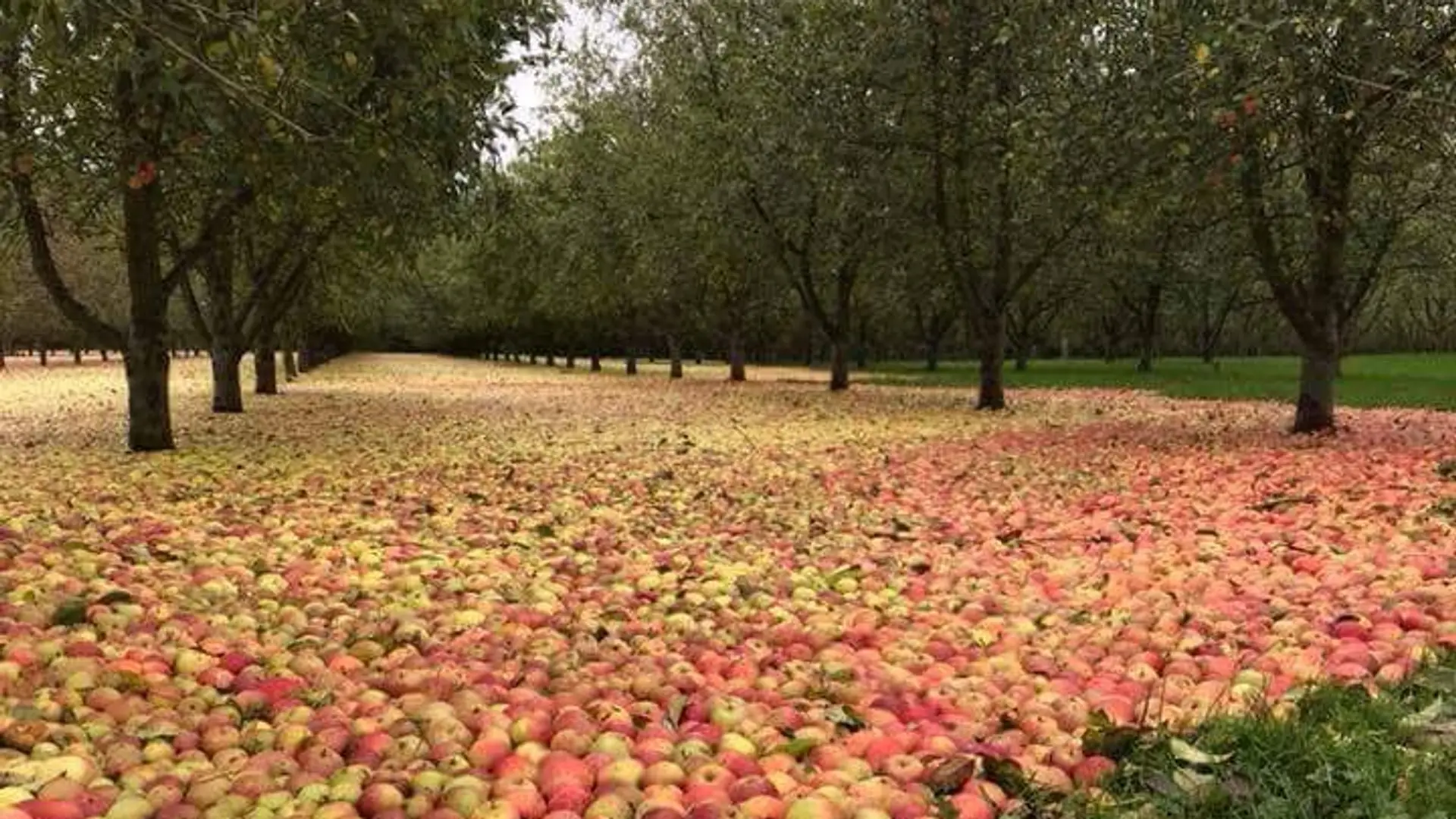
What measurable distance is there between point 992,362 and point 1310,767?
1890 centimetres

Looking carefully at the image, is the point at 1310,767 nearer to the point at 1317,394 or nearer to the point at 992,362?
the point at 1317,394

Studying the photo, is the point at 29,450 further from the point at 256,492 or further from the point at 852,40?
the point at 852,40

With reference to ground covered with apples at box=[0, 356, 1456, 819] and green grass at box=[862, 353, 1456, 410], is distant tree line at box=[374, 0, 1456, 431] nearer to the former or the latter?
green grass at box=[862, 353, 1456, 410]

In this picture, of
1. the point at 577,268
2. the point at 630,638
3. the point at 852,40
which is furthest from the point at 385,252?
the point at 577,268

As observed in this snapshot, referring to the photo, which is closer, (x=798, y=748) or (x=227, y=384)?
(x=798, y=748)

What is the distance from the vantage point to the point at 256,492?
32.6 ft

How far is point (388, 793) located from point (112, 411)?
72.0 ft

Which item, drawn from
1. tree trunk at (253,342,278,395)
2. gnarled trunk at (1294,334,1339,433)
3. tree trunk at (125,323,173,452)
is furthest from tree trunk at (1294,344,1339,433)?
tree trunk at (253,342,278,395)

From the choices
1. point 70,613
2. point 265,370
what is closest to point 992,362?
point 70,613

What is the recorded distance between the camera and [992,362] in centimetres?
2205

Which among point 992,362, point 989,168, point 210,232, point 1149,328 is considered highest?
point 989,168

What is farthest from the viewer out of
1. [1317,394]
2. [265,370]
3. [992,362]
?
[265,370]

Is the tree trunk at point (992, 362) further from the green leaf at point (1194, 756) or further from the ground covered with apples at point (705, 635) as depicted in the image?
the green leaf at point (1194, 756)

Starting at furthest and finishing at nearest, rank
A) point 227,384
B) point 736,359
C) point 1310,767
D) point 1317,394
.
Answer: point 736,359
point 227,384
point 1317,394
point 1310,767
